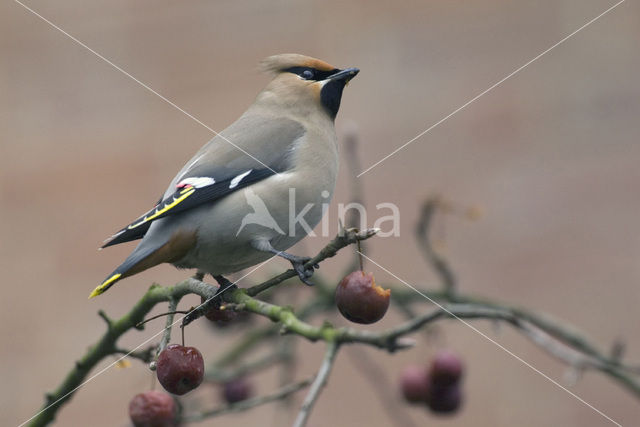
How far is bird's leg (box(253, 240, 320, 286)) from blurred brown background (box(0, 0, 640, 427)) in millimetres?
1443

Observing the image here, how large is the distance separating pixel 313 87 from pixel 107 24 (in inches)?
72.2

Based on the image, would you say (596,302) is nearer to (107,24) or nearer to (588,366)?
(588,366)

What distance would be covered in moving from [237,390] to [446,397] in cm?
44

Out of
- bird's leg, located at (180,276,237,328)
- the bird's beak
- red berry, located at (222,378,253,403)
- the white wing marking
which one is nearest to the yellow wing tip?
bird's leg, located at (180,276,237,328)

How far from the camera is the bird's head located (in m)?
1.71

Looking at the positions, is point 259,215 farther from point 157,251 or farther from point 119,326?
point 119,326

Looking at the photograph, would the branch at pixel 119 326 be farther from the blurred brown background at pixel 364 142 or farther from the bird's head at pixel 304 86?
the blurred brown background at pixel 364 142

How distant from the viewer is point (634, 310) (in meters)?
2.81

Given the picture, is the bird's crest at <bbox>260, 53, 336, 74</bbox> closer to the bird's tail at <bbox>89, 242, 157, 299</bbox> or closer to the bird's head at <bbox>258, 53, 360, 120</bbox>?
the bird's head at <bbox>258, 53, 360, 120</bbox>

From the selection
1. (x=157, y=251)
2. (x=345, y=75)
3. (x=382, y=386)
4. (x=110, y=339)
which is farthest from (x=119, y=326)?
(x=382, y=386)

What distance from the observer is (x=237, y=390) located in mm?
1909

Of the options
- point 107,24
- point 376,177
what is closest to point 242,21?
point 107,24

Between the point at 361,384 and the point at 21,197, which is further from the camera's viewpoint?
the point at 21,197

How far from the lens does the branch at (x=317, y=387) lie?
1072mm
